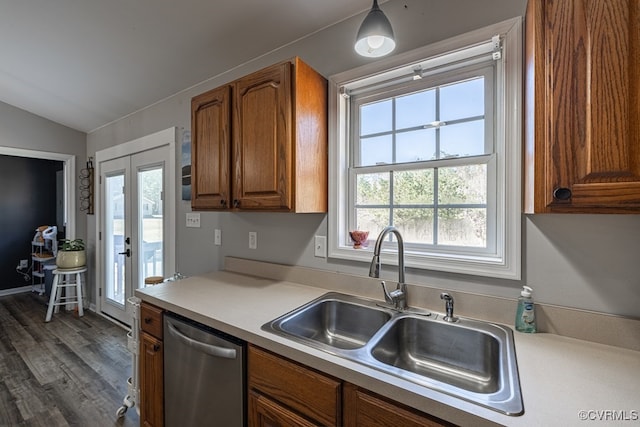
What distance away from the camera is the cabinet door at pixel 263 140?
1363 millimetres

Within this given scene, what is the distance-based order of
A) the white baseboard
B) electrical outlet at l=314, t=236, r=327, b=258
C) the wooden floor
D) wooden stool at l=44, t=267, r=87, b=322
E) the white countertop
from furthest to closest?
the white baseboard < wooden stool at l=44, t=267, r=87, b=322 < the wooden floor < electrical outlet at l=314, t=236, r=327, b=258 < the white countertop

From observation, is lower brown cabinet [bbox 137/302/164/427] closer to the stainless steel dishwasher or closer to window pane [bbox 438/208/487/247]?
the stainless steel dishwasher

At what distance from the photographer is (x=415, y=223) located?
57.2 inches

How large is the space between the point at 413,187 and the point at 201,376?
51.0 inches

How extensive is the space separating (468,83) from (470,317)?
1032 mm

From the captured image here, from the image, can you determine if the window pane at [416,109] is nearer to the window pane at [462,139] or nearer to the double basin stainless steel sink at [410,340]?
the window pane at [462,139]

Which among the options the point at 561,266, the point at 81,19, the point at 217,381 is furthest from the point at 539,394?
the point at 81,19

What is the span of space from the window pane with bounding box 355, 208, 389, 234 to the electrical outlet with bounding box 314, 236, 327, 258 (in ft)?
0.66

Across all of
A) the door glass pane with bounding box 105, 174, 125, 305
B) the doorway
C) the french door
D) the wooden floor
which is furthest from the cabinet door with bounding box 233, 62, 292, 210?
the doorway

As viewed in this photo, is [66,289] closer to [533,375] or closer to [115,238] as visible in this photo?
A: [115,238]

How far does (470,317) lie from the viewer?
3.89ft

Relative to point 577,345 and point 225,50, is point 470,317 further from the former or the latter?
point 225,50

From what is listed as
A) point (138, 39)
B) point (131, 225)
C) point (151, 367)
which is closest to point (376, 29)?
point (138, 39)

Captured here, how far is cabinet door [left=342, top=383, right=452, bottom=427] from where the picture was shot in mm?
722
